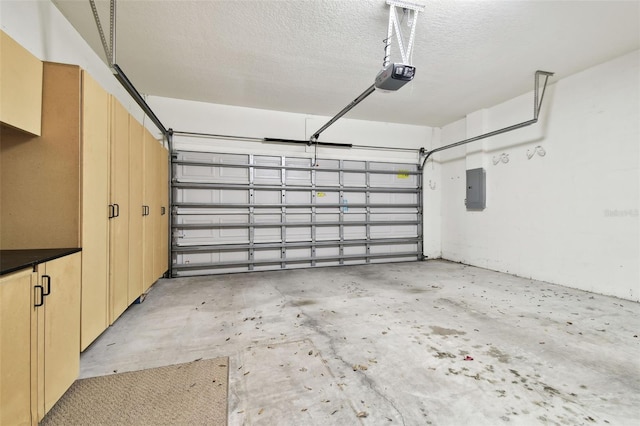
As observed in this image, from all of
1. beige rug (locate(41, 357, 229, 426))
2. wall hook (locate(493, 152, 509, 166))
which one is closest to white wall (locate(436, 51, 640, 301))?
wall hook (locate(493, 152, 509, 166))

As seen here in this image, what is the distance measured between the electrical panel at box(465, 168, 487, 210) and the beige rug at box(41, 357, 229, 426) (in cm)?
509

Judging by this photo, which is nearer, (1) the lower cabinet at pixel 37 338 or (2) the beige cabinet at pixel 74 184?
(1) the lower cabinet at pixel 37 338

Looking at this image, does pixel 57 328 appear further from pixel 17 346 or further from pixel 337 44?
pixel 337 44

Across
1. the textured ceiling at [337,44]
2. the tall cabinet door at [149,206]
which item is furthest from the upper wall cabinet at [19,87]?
the tall cabinet door at [149,206]

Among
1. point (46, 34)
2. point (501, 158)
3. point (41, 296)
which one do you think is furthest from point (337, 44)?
point (501, 158)

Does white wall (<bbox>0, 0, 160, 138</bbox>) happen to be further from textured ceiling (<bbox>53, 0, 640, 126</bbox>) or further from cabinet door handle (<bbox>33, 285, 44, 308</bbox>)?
cabinet door handle (<bbox>33, 285, 44, 308</bbox>)

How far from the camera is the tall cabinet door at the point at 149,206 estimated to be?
3221mm

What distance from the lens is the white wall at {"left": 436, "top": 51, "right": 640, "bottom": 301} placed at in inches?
130

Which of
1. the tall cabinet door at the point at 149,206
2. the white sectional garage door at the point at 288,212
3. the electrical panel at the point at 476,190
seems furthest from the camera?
the electrical panel at the point at 476,190

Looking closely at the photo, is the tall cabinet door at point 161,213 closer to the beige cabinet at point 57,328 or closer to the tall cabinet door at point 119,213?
the tall cabinet door at point 119,213

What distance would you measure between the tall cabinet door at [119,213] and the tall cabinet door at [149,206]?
0.59m

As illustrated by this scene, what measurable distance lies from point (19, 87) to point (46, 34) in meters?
1.27

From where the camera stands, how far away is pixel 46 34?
91.5 inches

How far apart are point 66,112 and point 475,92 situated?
5.10 meters
